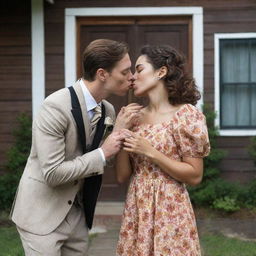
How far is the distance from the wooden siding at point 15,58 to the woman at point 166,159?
15.7 ft

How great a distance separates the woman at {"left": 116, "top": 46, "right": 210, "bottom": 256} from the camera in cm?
290

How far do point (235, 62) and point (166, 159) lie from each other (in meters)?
4.93

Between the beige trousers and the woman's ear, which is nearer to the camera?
the beige trousers

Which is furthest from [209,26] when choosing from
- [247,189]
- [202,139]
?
[202,139]

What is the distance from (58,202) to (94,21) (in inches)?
197

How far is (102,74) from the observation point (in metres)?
2.81

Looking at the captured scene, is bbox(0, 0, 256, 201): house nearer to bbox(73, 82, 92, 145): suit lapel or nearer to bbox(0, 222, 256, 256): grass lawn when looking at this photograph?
bbox(0, 222, 256, 256): grass lawn

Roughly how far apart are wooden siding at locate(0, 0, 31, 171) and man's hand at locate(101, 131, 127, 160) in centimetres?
495

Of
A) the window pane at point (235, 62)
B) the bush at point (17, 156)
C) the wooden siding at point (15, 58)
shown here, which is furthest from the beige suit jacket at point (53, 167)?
the window pane at point (235, 62)

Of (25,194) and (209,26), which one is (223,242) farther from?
(25,194)

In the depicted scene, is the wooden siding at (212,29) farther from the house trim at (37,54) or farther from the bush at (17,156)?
the bush at (17,156)

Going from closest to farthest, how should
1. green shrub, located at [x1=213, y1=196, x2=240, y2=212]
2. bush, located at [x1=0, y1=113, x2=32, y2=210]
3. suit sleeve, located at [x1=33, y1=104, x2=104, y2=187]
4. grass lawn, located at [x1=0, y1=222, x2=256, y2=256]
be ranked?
suit sleeve, located at [x1=33, y1=104, x2=104, y2=187] < grass lawn, located at [x1=0, y1=222, x2=256, y2=256] < green shrub, located at [x1=213, y1=196, x2=240, y2=212] < bush, located at [x1=0, y1=113, x2=32, y2=210]

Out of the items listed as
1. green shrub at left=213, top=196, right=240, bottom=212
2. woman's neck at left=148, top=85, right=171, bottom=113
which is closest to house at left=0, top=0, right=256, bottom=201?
green shrub at left=213, top=196, right=240, bottom=212

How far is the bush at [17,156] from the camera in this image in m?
7.33
